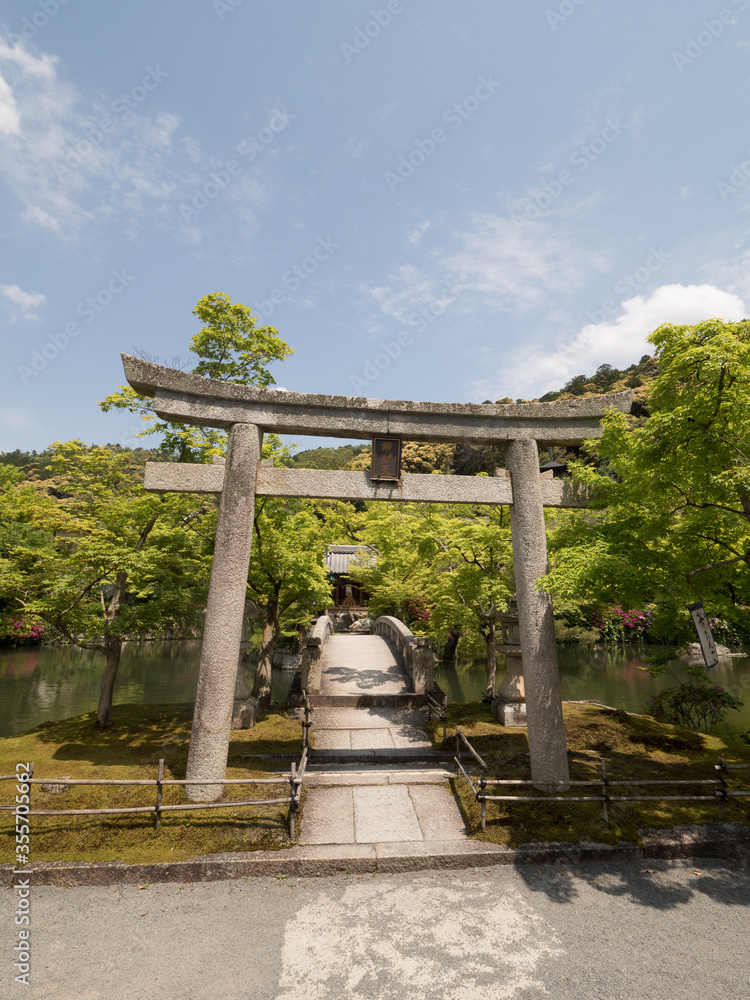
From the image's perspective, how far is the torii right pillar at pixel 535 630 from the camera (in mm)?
7762

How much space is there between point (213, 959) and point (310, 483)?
19.7ft

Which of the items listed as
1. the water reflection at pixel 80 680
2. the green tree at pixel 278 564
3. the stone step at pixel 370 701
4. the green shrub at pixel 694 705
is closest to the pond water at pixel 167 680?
the water reflection at pixel 80 680

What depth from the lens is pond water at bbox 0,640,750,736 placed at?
60.5 feet

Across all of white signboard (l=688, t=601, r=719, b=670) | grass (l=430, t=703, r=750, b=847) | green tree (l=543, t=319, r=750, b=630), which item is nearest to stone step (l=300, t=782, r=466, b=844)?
grass (l=430, t=703, r=750, b=847)

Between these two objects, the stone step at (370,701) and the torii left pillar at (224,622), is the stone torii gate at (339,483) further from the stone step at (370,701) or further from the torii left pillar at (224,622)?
the stone step at (370,701)

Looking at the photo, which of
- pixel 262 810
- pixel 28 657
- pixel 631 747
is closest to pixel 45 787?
pixel 262 810

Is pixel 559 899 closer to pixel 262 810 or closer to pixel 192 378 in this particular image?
pixel 262 810

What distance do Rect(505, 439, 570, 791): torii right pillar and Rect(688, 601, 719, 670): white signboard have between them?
2214 millimetres

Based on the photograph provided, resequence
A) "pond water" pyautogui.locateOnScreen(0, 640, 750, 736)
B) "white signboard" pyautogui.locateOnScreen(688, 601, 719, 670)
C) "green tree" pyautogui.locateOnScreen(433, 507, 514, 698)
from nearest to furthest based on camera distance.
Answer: "white signboard" pyautogui.locateOnScreen(688, 601, 719, 670)
"green tree" pyautogui.locateOnScreen(433, 507, 514, 698)
"pond water" pyautogui.locateOnScreen(0, 640, 750, 736)

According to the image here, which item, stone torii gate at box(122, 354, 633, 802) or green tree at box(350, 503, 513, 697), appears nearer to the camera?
stone torii gate at box(122, 354, 633, 802)

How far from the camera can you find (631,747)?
10.1 metres
